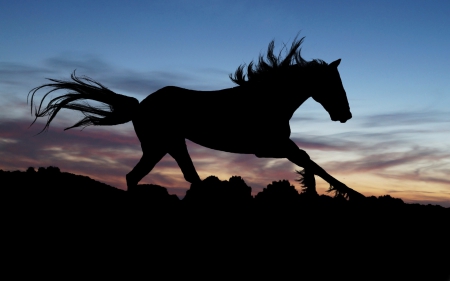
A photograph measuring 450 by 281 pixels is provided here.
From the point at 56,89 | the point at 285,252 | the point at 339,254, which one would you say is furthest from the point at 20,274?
the point at 56,89

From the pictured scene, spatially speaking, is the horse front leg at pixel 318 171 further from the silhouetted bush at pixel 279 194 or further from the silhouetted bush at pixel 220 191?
the silhouetted bush at pixel 220 191

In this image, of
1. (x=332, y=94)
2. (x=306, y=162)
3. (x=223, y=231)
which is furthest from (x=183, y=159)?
(x=332, y=94)

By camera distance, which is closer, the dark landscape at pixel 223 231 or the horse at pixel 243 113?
the dark landscape at pixel 223 231

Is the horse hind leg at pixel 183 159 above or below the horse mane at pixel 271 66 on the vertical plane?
below

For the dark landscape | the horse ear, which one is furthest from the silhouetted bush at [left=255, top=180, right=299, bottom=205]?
the horse ear

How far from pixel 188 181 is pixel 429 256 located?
3391 mm

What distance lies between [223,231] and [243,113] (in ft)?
7.47

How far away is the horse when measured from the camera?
692 centimetres

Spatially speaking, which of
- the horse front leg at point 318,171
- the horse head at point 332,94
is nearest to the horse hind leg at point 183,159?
the horse front leg at point 318,171

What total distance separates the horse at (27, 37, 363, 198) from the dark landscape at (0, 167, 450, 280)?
442 mm

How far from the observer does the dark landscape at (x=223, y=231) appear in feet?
15.0

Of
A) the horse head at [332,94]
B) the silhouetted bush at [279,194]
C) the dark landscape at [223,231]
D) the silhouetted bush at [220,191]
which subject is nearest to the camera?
the dark landscape at [223,231]

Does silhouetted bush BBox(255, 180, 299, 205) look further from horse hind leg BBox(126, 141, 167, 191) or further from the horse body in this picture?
horse hind leg BBox(126, 141, 167, 191)

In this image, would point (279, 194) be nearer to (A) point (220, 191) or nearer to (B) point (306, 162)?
(B) point (306, 162)
